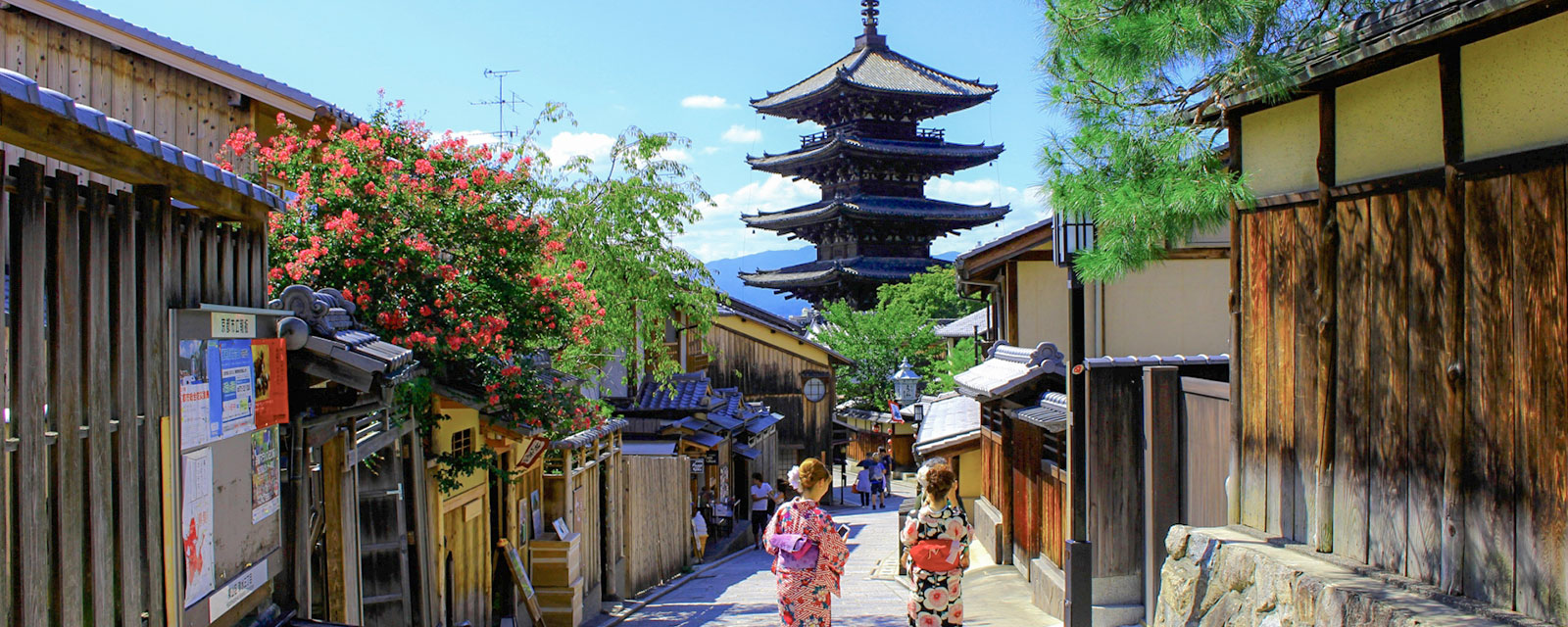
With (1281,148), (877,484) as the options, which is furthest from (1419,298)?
(877,484)

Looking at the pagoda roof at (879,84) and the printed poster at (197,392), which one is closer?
the printed poster at (197,392)

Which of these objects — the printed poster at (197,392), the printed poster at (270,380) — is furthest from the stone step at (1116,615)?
the printed poster at (197,392)

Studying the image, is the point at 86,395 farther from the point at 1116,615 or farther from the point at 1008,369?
the point at 1008,369

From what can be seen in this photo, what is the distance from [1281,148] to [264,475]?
536 centimetres

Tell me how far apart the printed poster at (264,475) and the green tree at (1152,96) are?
4280 mm

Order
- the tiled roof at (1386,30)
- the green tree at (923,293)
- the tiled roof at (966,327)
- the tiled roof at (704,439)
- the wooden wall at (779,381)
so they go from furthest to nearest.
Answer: the green tree at (923,293) < the tiled roof at (966,327) < the wooden wall at (779,381) < the tiled roof at (704,439) < the tiled roof at (1386,30)

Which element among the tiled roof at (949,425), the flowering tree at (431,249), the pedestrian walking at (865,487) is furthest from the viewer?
the pedestrian walking at (865,487)

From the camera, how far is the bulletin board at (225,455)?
4.75 meters

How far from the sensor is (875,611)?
1170 cm

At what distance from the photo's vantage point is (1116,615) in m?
8.68

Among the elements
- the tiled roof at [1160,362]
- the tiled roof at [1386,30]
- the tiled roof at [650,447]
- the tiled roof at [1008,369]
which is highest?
the tiled roof at [1386,30]

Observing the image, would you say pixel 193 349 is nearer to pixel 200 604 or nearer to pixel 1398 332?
pixel 200 604

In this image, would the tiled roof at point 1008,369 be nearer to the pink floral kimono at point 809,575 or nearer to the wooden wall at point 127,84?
the pink floral kimono at point 809,575

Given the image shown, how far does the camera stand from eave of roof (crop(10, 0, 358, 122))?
8.95 metres
